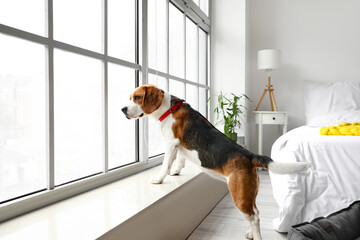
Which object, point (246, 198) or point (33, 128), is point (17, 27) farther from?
point (246, 198)

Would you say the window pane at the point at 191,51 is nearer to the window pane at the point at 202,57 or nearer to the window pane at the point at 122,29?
the window pane at the point at 202,57

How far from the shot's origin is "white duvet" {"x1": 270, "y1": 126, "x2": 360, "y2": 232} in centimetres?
179

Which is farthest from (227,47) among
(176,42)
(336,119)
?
(336,119)

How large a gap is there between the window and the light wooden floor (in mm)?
563

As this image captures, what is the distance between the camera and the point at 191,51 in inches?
130

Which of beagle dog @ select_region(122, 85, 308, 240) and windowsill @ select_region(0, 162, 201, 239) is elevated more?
beagle dog @ select_region(122, 85, 308, 240)

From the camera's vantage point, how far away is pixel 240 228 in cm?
187

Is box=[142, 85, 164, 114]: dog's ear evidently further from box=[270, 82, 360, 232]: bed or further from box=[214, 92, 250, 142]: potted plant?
box=[214, 92, 250, 142]: potted plant

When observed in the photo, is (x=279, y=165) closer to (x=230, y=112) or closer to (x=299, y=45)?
(x=230, y=112)

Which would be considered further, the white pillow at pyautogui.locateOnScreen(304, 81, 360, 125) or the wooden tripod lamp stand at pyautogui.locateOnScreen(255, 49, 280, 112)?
the wooden tripod lamp stand at pyautogui.locateOnScreen(255, 49, 280, 112)

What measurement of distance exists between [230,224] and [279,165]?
103 cm

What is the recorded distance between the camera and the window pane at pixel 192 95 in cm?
314

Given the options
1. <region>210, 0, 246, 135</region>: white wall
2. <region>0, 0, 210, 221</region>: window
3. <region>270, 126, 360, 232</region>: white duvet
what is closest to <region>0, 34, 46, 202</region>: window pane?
<region>0, 0, 210, 221</region>: window

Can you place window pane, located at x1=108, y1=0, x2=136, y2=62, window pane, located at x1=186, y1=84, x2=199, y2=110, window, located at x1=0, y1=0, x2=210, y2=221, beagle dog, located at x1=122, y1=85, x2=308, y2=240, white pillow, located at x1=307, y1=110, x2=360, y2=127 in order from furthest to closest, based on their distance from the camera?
1. window pane, located at x1=186, y1=84, x2=199, y2=110
2. white pillow, located at x1=307, y1=110, x2=360, y2=127
3. window pane, located at x1=108, y1=0, x2=136, y2=62
4. window, located at x1=0, y1=0, x2=210, y2=221
5. beagle dog, located at x1=122, y1=85, x2=308, y2=240
